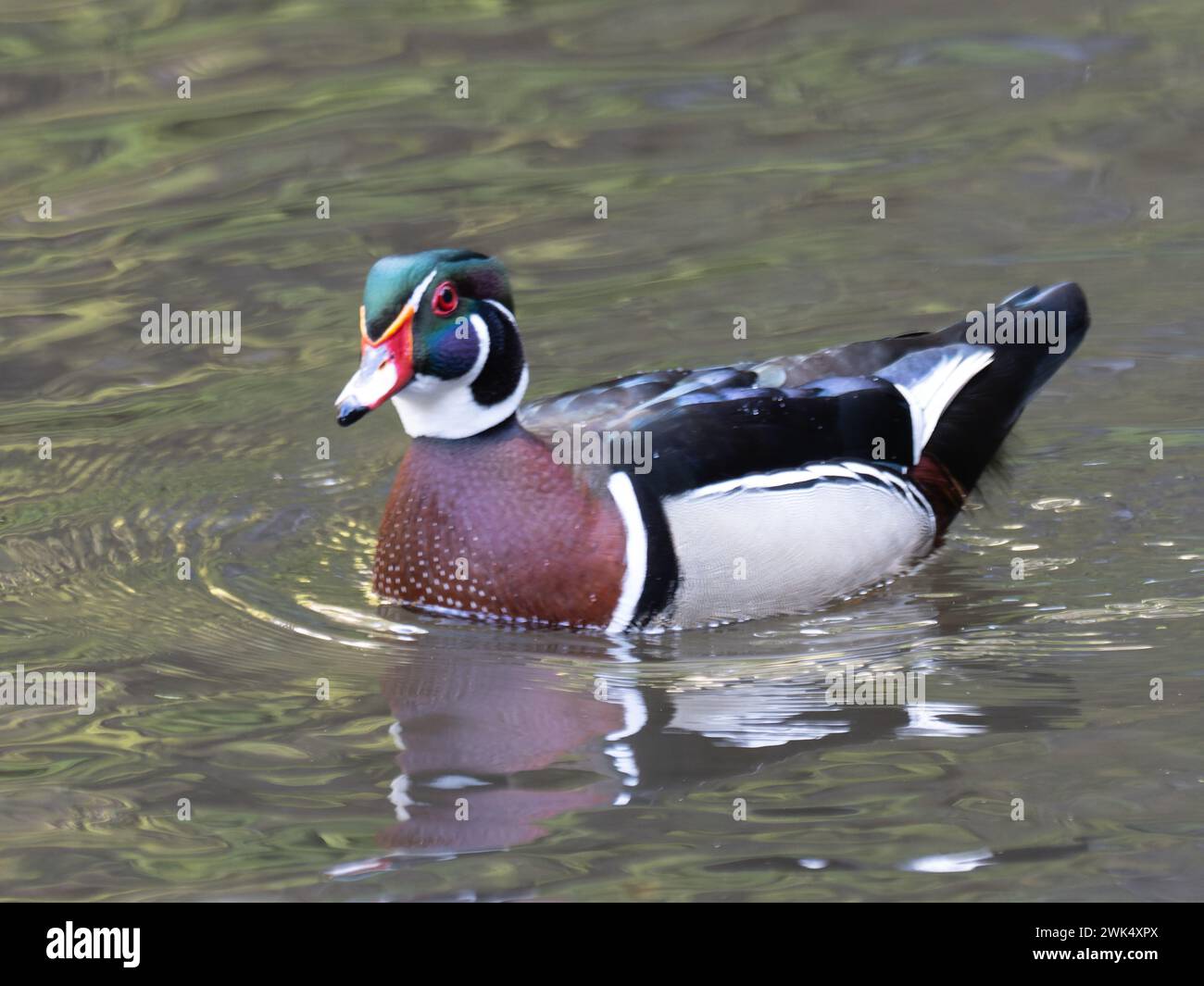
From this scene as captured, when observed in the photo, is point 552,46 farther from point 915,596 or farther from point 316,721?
point 316,721

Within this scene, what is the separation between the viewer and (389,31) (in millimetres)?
12562

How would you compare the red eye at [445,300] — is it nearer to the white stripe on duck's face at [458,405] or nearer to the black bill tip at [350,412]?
the white stripe on duck's face at [458,405]

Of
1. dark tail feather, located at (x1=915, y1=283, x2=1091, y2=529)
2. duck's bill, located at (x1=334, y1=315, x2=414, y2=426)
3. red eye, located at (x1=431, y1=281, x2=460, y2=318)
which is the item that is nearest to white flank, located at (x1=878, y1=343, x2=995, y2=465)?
dark tail feather, located at (x1=915, y1=283, x2=1091, y2=529)

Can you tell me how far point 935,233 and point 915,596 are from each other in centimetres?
339

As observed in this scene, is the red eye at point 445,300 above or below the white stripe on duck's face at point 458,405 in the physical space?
above

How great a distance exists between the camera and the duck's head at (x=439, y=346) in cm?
705

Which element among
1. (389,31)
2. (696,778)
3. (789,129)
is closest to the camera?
(696,778)

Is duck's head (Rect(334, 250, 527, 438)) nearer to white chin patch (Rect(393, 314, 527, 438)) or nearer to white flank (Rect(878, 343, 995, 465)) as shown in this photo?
white chin patch (Rect(393, 314, 527, 438))

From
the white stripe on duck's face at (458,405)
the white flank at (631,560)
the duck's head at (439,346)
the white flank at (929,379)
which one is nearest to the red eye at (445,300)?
the duck's head at (439,346)

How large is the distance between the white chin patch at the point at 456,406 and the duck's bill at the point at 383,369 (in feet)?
0.82

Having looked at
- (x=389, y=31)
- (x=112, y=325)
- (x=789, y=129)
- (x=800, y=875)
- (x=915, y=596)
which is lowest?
(x=800, y=875)

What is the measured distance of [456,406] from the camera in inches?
293

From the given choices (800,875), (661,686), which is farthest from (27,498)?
(800,875)

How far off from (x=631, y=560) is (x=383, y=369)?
1.06 m
